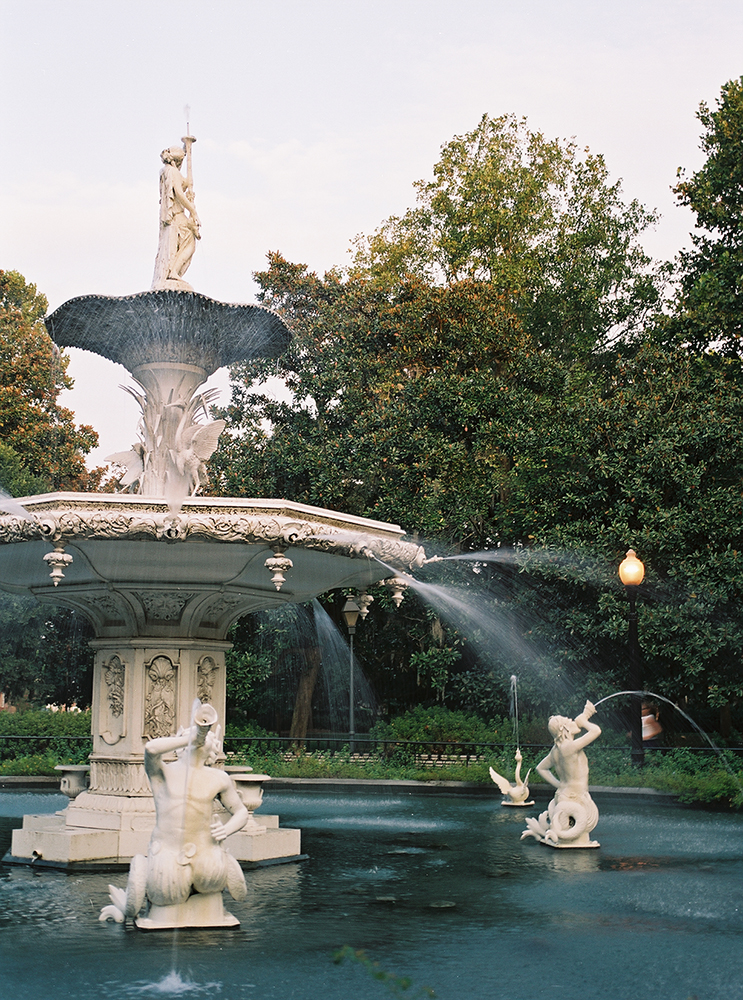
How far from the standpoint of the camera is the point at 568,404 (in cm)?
2348

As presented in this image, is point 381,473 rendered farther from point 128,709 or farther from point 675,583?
point 128,709

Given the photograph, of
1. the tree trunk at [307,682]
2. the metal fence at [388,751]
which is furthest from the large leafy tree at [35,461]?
the tree trunk at [307,682]

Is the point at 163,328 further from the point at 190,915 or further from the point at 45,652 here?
the point at 45,652

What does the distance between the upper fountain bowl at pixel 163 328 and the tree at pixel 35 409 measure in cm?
2167

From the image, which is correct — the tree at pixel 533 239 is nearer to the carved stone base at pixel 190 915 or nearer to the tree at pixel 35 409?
the tree at pixel 35 409

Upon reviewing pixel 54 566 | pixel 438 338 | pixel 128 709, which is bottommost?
pixel 128 709

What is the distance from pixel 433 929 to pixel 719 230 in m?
24.3

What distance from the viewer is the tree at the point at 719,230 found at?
2595 cm

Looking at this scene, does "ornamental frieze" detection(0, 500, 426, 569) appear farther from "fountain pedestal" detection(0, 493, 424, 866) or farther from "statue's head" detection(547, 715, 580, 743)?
"statue's head" detection(547, 715, 580, 743)

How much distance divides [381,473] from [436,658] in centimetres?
470

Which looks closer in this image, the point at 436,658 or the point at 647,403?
the point at 647,403

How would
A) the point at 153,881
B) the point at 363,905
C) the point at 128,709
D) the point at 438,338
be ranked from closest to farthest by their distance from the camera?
the point at 153,881
the point at 363,905
the point at 128,709
the point at 438,338

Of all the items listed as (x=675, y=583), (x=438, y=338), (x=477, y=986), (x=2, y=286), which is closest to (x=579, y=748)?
(x=477, y=986)

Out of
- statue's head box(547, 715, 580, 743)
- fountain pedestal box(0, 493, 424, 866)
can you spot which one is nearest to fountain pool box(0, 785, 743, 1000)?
fountain pedestal box(0, 493, 424, 866)
